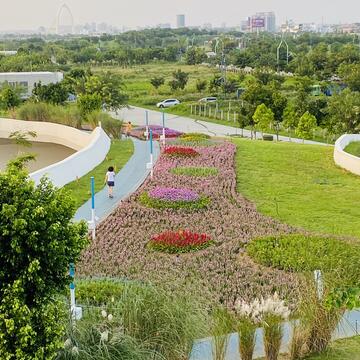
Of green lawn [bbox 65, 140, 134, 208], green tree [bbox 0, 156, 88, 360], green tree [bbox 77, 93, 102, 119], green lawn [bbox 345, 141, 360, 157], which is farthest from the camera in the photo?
green tree [bbox 77, 93, 102, 119]

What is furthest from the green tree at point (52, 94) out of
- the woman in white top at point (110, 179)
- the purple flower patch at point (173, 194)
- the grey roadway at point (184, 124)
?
the purple flower patch at point (173, 194)

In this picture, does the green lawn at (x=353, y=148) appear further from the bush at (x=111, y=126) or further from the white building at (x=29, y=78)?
the white building at (x=29, y=78)

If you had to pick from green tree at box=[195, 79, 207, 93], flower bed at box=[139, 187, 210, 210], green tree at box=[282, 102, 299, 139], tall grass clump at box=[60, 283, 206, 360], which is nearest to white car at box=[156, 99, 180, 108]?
green tree at box=[195, 79, 207, 93]

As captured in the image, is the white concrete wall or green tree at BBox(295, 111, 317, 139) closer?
the white concrete wall

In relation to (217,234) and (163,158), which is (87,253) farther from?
(163,158)

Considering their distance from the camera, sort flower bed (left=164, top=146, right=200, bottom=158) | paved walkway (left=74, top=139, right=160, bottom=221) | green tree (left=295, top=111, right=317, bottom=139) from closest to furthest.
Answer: paved walkway (left=74, top=139, right=160, bottom=221) → flower bed (left=164, top=146, right=200, bottom=158) → green tree (left=295, top=111, right=317, bottom=139)

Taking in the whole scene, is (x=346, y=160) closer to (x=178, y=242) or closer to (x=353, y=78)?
(x=178, y=242)

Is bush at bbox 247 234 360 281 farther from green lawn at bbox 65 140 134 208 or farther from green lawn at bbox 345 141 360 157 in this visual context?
green lawn at bbox 345 141 360 157
